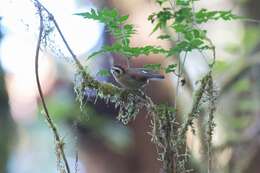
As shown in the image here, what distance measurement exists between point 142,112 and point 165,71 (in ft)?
6.55

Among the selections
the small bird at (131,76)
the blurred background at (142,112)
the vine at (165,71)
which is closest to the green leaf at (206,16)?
the vine at (165,71)

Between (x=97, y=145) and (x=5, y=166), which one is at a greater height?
(x=5, y=166)

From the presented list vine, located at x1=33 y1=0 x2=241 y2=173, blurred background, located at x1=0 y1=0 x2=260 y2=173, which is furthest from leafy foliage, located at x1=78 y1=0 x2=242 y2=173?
blurred background, located at x1=0 y1=0 x2=260 y2=173

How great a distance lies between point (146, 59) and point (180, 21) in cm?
200

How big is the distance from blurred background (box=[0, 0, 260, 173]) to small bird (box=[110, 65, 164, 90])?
24.5 inches

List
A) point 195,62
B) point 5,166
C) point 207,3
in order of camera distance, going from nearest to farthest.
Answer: point 5,166
point 195,62
point 207,3

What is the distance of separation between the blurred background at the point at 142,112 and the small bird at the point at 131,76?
0.62 m

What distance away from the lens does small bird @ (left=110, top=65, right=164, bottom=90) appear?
1.31 meters

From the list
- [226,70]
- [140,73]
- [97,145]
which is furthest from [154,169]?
[140,73]

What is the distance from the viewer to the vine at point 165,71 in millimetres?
1197

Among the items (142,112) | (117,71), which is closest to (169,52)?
(117,71)

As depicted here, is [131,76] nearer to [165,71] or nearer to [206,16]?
[165,71]

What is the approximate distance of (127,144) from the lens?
3555 millimetres

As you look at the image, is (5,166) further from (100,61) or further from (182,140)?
(100,61)
